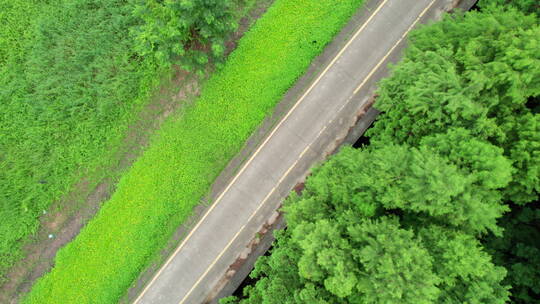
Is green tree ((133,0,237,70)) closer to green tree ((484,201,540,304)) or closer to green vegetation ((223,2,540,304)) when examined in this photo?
green vegetation ((223,2,540,304))

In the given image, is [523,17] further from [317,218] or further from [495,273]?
[317,218]

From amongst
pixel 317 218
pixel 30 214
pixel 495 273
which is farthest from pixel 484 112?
pixel 30 214

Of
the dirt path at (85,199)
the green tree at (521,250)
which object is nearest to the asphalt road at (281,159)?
the dirt path at (85,199)

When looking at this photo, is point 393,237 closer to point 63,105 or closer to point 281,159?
point 281,159

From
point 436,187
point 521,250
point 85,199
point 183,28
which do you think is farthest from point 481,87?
point 85,199

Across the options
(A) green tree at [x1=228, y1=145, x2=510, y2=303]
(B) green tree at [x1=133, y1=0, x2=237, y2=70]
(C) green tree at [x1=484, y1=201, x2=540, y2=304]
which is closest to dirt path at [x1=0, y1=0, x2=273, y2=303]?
(B) green tree at [x1=133, y1=0, x2=237, y2=70]

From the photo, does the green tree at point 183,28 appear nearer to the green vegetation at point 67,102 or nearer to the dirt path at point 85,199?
the green vegetation at point 67,102
